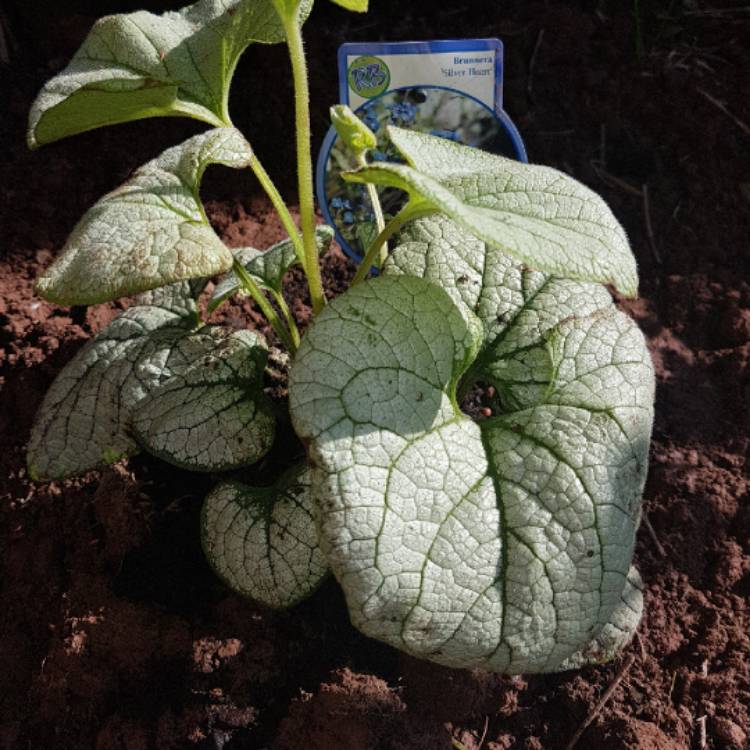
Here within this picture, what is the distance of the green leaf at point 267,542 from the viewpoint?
5.76 feet

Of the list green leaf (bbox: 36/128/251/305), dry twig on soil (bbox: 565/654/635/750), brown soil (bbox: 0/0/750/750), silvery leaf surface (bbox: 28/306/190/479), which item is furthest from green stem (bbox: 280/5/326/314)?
dry twig on soil (bbox: 565/654/635/750)

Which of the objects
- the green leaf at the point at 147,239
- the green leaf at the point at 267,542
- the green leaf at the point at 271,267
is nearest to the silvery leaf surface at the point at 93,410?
the green leaf at the point at 271,267

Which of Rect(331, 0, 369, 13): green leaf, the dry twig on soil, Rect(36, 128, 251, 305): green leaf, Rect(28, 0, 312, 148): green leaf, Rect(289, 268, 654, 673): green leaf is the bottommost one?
the dry twig on soil

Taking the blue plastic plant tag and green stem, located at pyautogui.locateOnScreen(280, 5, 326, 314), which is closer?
green stem, located at pyautogui.locateOnScreen(280, 5, 326, 314)

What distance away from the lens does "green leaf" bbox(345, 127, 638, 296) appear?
1.27 meters

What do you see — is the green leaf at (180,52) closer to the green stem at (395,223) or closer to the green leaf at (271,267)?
the green leaf at (271,267)

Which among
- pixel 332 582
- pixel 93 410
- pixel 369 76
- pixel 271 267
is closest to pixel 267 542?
pixel 332 582

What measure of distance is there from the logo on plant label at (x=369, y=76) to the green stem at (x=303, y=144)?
0.47 m

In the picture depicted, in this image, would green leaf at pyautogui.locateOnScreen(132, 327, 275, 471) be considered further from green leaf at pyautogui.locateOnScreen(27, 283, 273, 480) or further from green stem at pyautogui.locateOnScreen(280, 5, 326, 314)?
green stem at pyautogui.locateOnScreen(280, 5, 326, 314)

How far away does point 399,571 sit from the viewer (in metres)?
1.36

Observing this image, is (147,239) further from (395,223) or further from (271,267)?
(271,267)

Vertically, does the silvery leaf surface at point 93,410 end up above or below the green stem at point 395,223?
below

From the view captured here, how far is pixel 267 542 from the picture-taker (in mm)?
1776

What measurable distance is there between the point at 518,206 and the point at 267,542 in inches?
34.5
